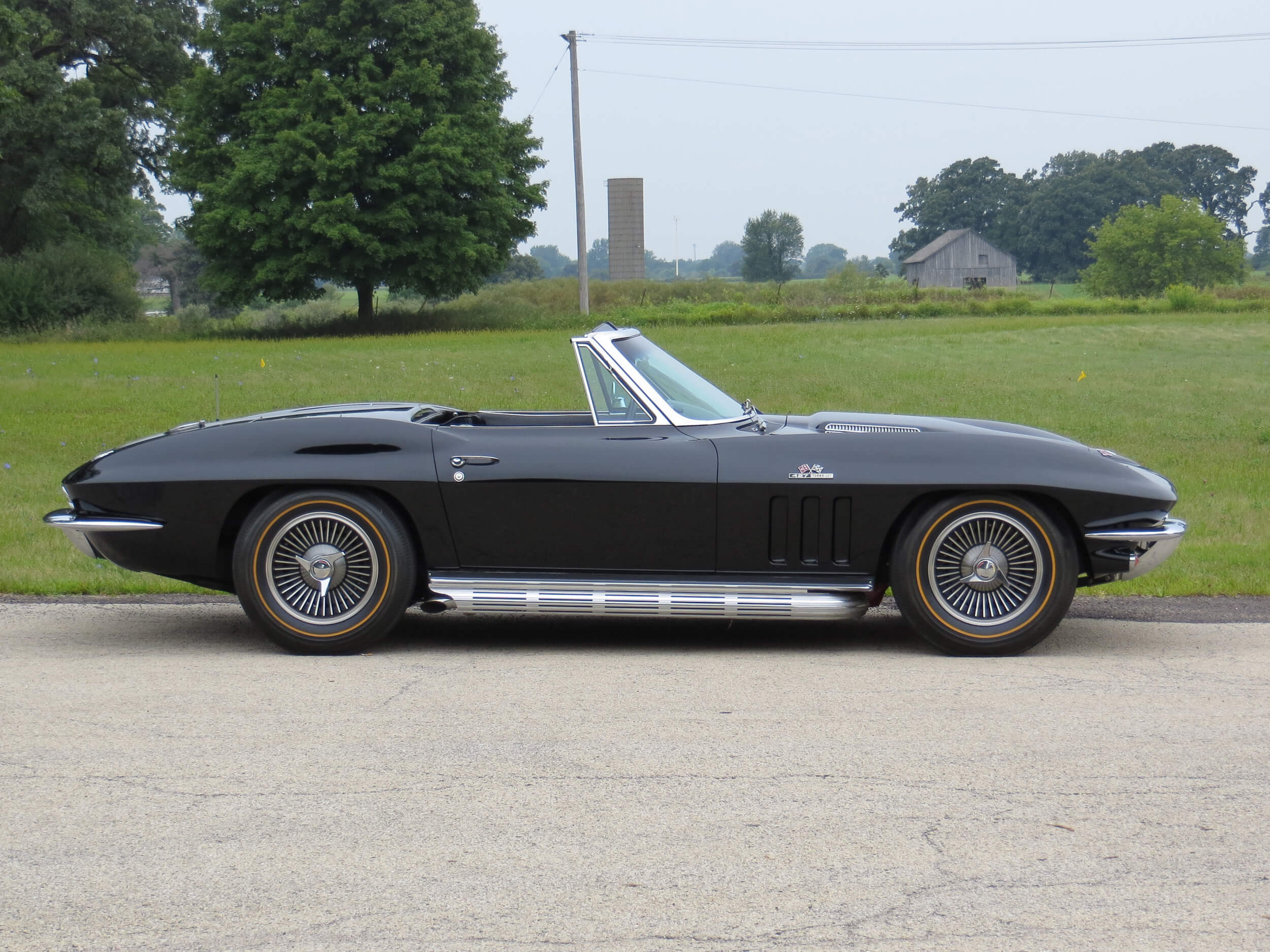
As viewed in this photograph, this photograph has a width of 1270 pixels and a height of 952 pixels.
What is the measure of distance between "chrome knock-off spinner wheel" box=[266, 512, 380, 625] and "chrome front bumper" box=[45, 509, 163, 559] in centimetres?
58

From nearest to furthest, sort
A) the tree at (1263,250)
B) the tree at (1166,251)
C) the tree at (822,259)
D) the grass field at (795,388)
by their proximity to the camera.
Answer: the grass field at (795,388), the tree at (1166,251), the tree at (1263,250), the tree at (822,259)

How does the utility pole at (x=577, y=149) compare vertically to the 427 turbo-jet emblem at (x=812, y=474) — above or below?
above

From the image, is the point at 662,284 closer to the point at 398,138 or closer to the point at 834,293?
the point at 834,293

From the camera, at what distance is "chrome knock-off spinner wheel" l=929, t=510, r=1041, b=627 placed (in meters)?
5.40

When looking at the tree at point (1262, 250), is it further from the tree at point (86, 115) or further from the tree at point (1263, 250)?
the tree at point (86, 115)

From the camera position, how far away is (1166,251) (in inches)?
3317

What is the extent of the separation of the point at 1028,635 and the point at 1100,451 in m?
0.96

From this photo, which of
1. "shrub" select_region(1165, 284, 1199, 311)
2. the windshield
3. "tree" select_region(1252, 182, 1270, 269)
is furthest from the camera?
"tree" select_region(1252, 182, 1270, 269)

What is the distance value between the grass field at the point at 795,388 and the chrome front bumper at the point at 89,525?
1397 millimetres

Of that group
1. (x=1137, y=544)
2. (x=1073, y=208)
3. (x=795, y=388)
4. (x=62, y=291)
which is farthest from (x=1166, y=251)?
(x=1137, y=544)

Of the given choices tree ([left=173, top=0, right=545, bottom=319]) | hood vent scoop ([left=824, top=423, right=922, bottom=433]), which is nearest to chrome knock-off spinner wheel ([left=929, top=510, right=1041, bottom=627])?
hood vent scoop ([left=824, top=423, right=922, bottom=433])

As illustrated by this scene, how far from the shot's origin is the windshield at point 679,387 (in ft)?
19.1

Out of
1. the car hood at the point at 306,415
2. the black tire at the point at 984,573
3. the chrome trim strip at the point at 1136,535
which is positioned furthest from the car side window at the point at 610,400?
the chrome trim strip at the point at 1136,535

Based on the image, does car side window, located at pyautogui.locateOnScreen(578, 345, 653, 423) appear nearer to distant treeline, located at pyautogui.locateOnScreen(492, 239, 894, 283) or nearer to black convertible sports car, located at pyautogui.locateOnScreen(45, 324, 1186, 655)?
black convertible sports car, located at pyautogui.locateOnScreen(45, 324, 1186, 655)
